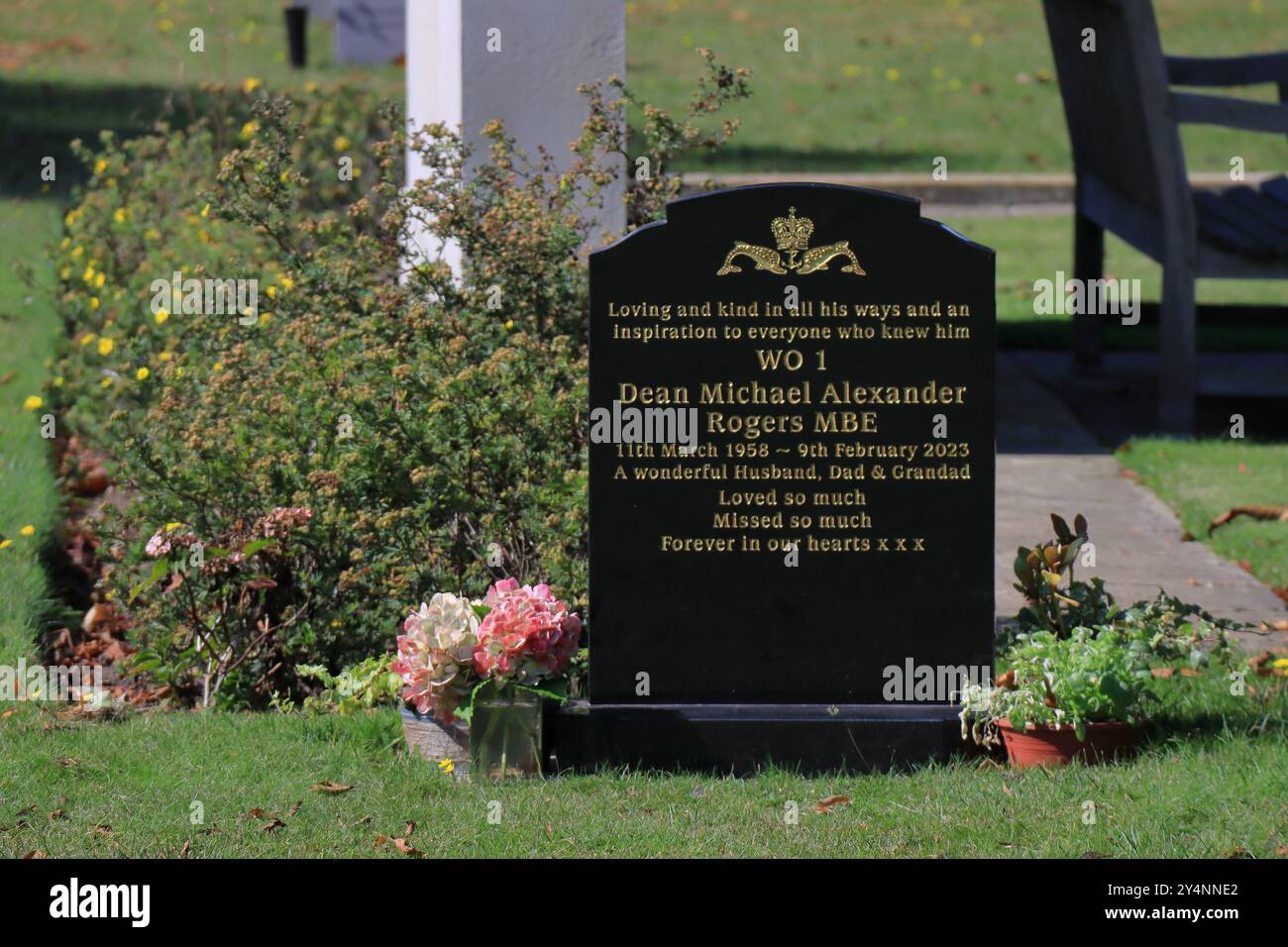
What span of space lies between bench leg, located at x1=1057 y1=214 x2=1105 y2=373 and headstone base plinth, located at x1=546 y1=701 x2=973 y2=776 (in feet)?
20.1

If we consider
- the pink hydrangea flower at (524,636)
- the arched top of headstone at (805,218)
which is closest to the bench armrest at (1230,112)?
the arched top of headstone at (805,218)

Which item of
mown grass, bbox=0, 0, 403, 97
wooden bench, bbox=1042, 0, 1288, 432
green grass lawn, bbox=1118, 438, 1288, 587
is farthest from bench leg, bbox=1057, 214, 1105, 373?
mown grass, bbox=0, 0, 403, 97

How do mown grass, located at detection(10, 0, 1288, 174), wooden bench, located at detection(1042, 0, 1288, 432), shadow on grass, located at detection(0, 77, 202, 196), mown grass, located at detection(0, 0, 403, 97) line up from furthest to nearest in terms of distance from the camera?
mown grass, located at detection(0, 0, 403, 97), mown grass, located at detection(10, 0, 1288, 174), shadow on grass, located at detection(0, 77, 202, 196), wooden bench, located at detection(1042, 0, 1288, 432)

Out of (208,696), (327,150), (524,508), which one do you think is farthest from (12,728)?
(327,150)

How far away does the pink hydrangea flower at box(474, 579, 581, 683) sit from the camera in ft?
16.0

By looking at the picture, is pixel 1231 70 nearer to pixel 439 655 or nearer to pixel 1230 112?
pixel 1230 112

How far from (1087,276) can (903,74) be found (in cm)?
1148

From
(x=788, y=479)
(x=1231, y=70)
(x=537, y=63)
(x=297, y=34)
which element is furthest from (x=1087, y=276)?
(x=297, y=34)

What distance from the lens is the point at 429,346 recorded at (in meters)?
5.89

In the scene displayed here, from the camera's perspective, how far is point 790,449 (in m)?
5.02

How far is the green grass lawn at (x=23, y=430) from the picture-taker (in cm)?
619

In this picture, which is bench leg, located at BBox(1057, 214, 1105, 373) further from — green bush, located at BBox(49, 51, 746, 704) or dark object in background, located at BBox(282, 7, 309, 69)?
dark object in background, located at BBox(282, 7, 309, 69)

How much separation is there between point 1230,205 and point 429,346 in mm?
5514
